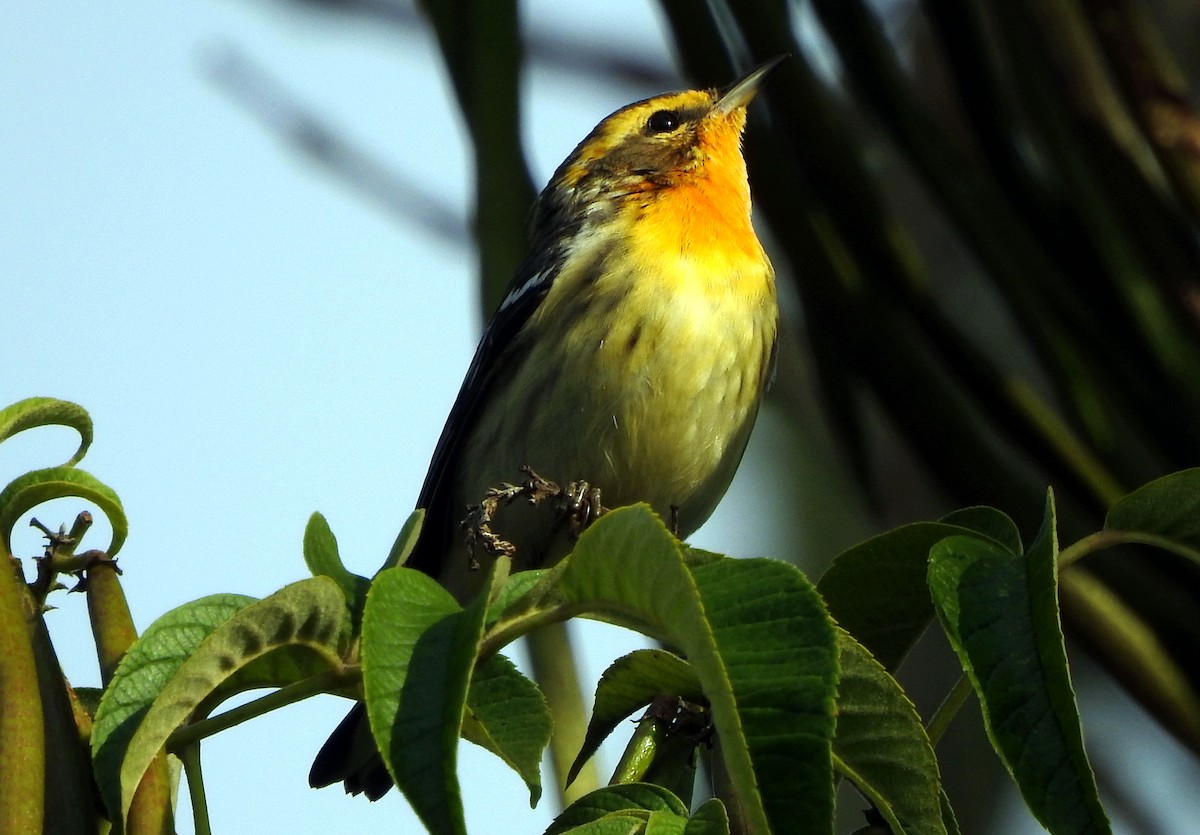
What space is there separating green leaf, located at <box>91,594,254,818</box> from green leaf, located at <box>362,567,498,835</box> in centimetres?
17

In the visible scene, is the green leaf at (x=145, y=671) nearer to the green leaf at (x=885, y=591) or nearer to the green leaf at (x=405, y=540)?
the green leaf at (x=405, y=540)

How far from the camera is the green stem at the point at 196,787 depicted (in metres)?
1.42

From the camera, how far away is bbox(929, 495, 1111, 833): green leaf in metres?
1.39

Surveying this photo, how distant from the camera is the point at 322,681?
1.54 metres

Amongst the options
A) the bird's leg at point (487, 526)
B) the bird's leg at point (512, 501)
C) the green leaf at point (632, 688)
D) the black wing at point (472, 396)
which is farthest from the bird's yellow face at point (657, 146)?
the green leaf at point (632, 688)

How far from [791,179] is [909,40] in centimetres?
679

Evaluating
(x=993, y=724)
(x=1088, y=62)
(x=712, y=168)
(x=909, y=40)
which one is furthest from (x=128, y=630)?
(x=909, y=40)

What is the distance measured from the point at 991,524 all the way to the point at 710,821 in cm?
53

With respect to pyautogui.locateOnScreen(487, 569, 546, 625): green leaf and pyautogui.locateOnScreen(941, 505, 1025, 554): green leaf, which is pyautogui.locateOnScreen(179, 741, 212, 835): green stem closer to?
pyautogui.locateOnScreen(487, 569, 546, 625): green leaf

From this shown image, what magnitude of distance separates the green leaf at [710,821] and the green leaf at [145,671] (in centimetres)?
49

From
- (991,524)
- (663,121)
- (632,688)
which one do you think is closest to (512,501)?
(632,688)

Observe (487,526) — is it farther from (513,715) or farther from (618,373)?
(618,373)

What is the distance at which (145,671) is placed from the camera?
1.46 m

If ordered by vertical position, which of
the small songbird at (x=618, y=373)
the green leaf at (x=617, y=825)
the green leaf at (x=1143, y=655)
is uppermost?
the small songbird at (x=618, y=373)
